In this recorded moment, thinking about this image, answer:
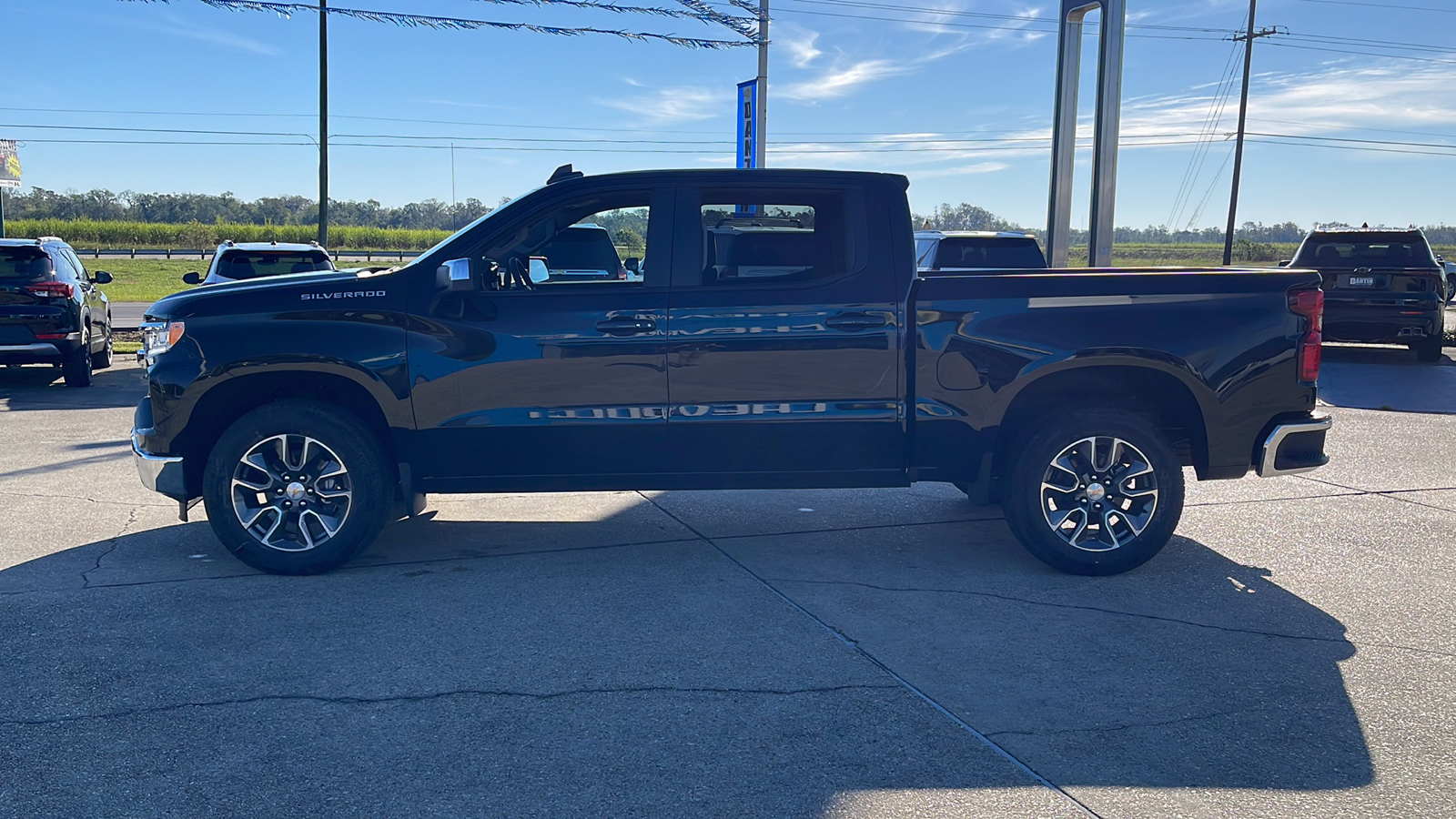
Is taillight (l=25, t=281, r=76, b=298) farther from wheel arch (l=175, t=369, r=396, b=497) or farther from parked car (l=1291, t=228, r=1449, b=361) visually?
parked car (l=1291, t=228, r=1449, b=361)

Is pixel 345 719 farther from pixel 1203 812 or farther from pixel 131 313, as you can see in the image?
pixel 131 313

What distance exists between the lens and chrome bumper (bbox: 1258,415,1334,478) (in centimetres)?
590

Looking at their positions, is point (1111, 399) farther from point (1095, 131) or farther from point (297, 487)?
point (1095, 131)

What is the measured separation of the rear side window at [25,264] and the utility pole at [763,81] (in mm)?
10324

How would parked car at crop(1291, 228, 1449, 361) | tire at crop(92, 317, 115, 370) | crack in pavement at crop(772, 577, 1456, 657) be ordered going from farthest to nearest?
parked car at crop(1291, 228, 1449, 361) → tire at crop(92, 317, 115, 370) → crack in pavement at crop(772, 577, 1456, 657)

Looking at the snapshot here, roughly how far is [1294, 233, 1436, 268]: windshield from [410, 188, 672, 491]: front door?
14.3 meters

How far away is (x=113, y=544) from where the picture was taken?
635 cm

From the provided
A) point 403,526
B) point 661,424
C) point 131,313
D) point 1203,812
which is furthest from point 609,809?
point 131,313

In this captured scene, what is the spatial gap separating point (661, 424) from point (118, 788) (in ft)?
9.72

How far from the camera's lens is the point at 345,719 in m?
3.94

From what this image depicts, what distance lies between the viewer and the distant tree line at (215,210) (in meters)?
113

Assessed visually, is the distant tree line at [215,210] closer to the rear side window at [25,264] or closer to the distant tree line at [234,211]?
the distant tree line at [234,211]

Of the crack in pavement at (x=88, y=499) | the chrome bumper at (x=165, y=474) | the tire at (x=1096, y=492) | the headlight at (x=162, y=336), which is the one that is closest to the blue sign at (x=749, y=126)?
the crack in pavement at (x=88, y=499)

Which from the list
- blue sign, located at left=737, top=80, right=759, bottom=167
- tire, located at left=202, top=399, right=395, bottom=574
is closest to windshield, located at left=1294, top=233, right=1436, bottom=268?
blue sign, located at left=737, top=80, right=759, bottom=167
